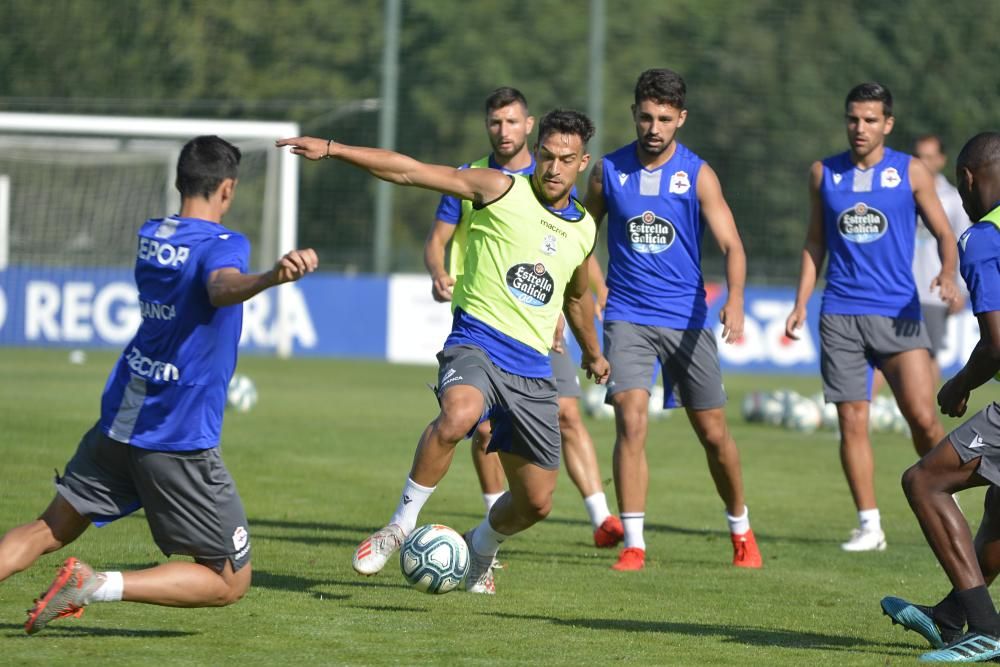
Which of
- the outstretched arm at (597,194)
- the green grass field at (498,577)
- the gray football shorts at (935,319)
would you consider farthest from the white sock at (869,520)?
the gray football shorts at (935,319)

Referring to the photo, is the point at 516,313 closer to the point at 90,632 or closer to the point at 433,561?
the point at 433,561

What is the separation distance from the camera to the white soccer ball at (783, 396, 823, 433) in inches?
691

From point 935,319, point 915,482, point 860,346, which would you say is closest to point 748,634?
point 915,482

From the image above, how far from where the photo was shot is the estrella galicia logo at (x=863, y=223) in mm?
9766

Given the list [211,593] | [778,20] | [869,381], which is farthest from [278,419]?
[778,20]

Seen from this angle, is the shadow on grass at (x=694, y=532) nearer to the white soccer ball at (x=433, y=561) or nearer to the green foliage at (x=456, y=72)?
the white soccer ball at (x=433, y=561)

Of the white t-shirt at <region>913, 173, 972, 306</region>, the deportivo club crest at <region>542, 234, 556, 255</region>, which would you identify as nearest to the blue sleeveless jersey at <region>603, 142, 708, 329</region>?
the deportivo club crest at <region>542, 234, 556, 255</region>

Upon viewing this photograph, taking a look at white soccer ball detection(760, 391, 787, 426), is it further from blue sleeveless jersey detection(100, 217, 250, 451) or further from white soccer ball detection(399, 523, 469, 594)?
blue sleeveless jersey detection(100, 217, 250, 451)

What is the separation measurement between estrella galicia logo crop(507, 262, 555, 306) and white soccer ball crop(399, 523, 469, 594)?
1.19 m

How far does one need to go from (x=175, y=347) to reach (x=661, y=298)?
364cm

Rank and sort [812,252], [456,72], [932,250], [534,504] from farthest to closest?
[456,72] < [932,250] < [812,252] < [534,504]

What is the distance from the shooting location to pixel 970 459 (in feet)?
20.1

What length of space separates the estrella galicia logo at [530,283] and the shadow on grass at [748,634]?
4.84 ft

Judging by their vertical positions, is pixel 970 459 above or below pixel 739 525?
above
